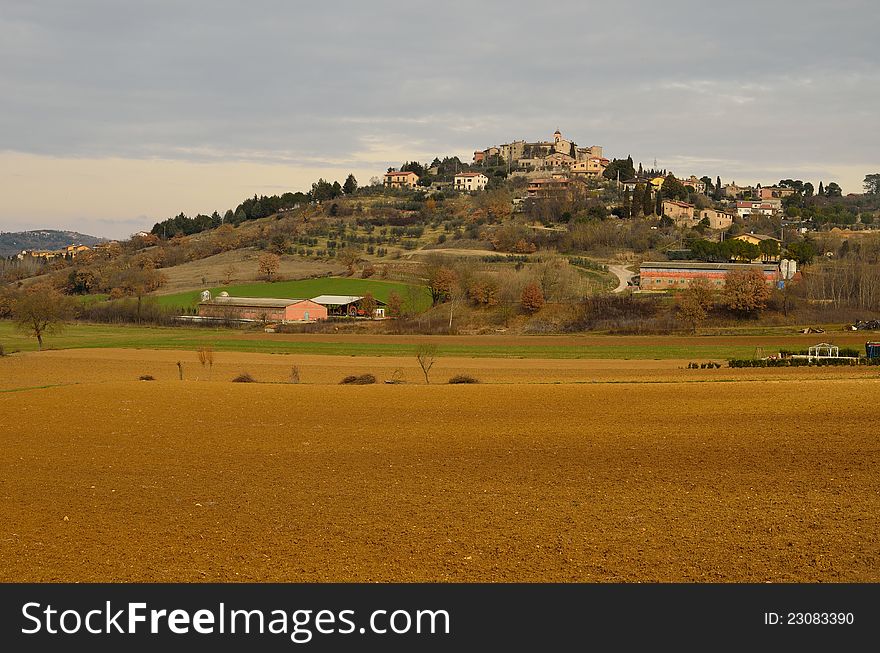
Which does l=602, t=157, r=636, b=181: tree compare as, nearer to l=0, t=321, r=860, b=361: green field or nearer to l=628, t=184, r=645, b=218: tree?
l=628, t=184, r=645, b=218: tree

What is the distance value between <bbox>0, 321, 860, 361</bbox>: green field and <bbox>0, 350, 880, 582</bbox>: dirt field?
81.5 ft

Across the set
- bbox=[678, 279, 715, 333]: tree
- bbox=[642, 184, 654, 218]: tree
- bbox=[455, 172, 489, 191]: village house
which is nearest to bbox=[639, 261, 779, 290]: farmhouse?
bbox=[678, 279, 715, 333]: tree

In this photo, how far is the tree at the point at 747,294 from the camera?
74062 millimetres

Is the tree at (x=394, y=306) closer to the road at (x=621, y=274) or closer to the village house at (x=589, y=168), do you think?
the road at (x=621, y=274)

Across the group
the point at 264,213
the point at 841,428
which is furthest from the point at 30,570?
the point at 264,213

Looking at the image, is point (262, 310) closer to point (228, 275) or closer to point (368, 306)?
point (368, 306)

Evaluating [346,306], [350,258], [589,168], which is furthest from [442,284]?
[589,168]

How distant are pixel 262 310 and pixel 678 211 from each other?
266 feet

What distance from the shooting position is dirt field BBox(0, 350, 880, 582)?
12516 millimetres

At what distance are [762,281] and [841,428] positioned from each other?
5655 centimetres

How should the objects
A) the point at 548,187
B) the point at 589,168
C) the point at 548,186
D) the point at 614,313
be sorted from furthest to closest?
the point at 589,168, the point at 548,186, the point at 548,187, the point at 614,313

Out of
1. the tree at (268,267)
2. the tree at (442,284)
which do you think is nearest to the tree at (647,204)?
the tree at (442,284)

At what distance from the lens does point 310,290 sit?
353 ft

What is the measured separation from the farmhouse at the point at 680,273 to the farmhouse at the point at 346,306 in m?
29.7
